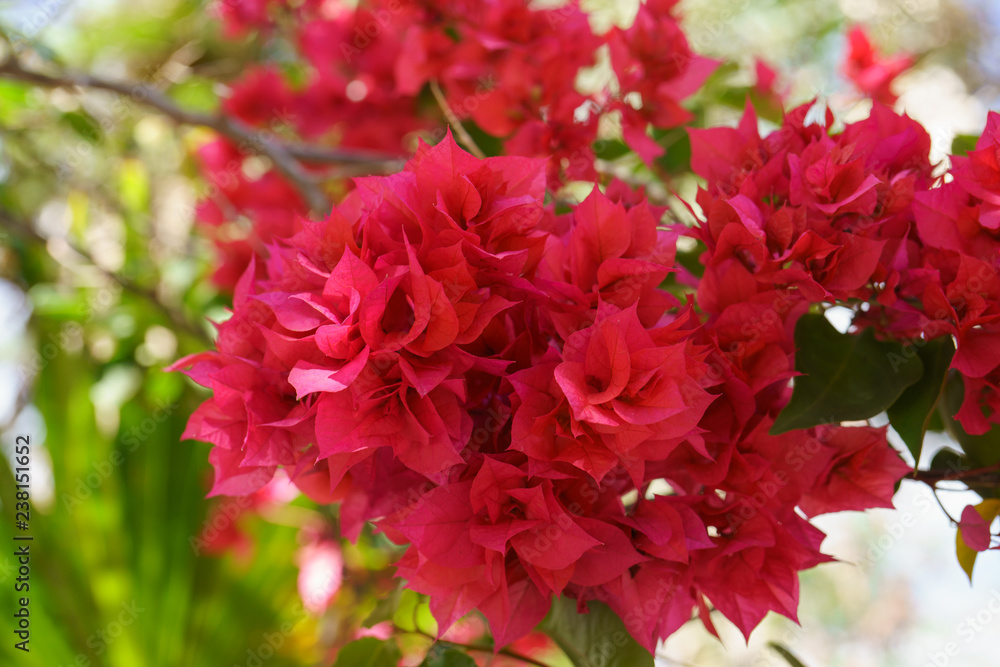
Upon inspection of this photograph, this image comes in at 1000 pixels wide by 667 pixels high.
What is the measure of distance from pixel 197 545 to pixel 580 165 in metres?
1.20

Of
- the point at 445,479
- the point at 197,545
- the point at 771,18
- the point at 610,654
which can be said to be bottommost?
the point at 197,545

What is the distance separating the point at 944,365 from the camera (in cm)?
48

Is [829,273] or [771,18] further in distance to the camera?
[771,18]

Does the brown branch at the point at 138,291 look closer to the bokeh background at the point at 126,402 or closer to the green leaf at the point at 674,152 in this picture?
the bokeh background at the point at 126,402

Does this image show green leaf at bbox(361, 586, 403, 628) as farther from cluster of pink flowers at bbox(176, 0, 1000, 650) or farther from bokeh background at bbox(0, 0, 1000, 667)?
bokeh background at bbox(0, 0, 1000, 667)

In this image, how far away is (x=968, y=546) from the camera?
49 centimetres

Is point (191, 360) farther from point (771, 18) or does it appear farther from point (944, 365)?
point (771, 18)

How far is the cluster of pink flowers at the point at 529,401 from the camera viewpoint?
377mm

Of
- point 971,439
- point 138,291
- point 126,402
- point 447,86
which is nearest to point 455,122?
point 447,86

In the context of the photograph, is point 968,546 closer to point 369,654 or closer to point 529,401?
point 529,401

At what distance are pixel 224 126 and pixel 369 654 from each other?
0.78 meters

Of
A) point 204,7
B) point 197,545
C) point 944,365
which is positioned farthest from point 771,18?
point 197,545

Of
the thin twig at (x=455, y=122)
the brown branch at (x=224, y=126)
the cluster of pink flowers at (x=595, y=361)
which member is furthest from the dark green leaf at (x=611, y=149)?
the cluster of pink flowers at (x=595, y=361)

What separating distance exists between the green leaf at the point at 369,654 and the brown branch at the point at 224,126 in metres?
0.52
